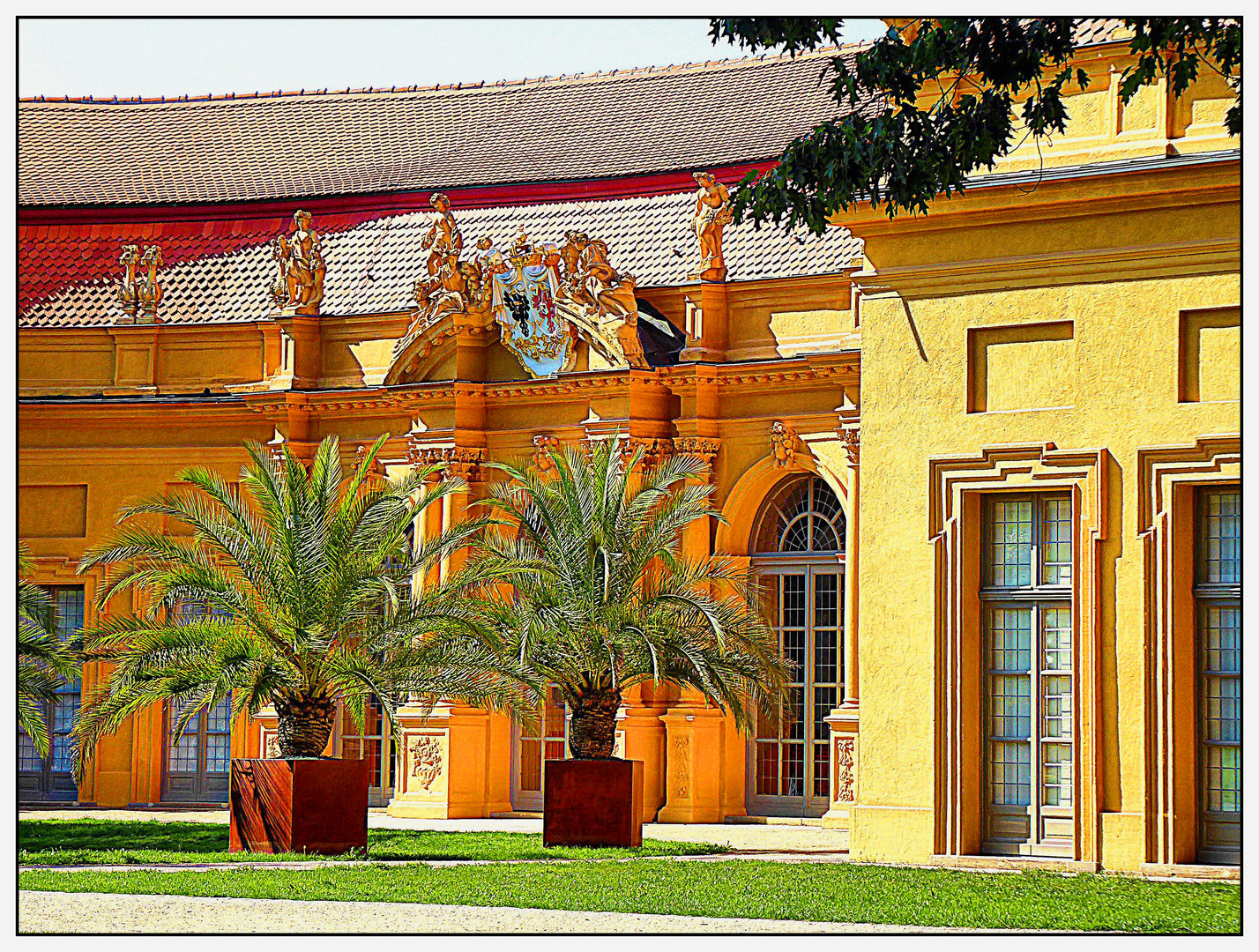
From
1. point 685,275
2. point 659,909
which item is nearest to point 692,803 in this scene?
point 685,275

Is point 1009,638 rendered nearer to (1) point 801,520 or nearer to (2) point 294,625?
(2) point 294,625

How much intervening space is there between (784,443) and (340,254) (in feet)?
27.9

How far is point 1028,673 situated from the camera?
18766 millimetres

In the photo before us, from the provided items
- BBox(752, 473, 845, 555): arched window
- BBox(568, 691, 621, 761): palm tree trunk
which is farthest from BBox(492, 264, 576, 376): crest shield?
BBox(568, 691, 621, 761): palm tree trunk

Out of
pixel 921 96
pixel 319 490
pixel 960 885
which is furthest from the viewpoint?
pixel 319 490

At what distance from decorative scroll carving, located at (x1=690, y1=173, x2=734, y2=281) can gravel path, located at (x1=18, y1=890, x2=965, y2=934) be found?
13.8 meters

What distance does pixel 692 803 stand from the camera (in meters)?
26.1

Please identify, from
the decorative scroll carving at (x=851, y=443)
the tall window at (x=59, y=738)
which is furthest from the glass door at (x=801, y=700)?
the tall window at (x=59, y=738)

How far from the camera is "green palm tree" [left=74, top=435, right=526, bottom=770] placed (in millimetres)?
20312

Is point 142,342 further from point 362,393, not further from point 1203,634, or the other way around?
point 1203,634

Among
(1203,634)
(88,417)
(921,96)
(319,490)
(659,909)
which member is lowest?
(659,909)

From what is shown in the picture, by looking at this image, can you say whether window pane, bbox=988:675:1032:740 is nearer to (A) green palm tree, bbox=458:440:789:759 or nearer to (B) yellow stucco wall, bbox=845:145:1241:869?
(B) yellow stucco wall, bbox=845:145:1241:869

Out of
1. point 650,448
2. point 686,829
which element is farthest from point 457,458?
point 686,829

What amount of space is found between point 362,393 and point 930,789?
41.8ft
